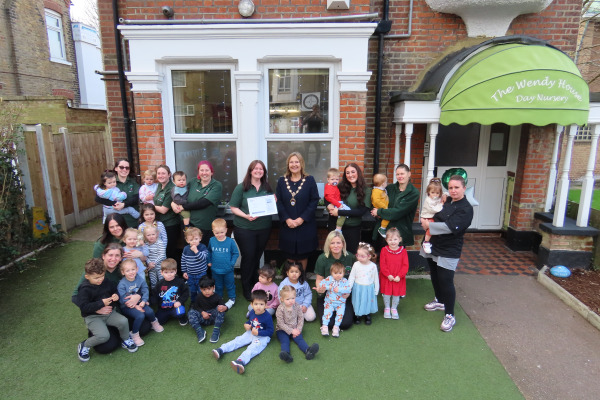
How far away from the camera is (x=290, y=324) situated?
3.67 meters

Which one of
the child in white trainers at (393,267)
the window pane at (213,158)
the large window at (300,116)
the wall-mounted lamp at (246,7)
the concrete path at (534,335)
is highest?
the wall-mounted lamp at (246,7)

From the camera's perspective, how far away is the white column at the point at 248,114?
4820 mm

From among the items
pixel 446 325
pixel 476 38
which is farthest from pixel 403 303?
pixel 476 38

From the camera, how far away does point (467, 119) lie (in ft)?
14.9

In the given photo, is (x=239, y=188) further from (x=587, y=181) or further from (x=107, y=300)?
(x=587, y=181)

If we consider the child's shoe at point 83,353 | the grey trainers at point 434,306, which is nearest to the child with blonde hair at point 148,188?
the child's shoe at point 83,353

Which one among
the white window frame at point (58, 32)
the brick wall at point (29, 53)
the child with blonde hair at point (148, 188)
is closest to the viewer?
the child with blonde hair at point (148, 188)

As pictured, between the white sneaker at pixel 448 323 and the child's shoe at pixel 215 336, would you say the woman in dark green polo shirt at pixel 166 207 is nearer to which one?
the child's shoe at pixel 215 336

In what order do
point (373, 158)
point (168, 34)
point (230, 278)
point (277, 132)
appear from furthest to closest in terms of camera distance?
point (373, 158)
point (277, 132)
point (168, 34)
point (230, 278)

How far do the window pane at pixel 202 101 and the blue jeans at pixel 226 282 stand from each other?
2.03m

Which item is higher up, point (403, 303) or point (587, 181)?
point (587, 181)

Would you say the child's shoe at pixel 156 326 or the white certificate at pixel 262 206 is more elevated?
the white certificate at pixel 262 206

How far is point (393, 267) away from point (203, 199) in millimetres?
2322

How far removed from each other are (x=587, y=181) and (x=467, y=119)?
2258 mm
